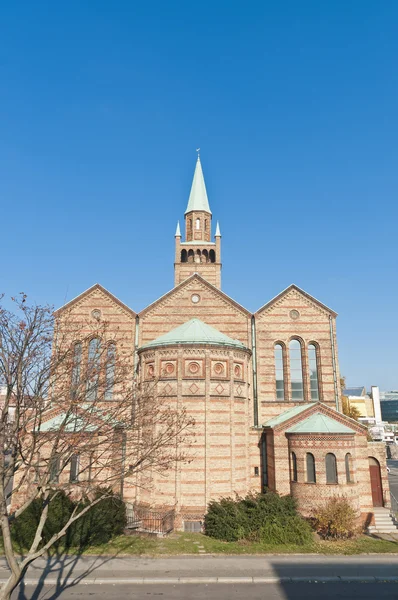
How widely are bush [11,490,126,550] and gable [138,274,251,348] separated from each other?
11.9 metres

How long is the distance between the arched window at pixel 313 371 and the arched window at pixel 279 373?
197 centimetres

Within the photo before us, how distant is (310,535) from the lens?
67.3 feet

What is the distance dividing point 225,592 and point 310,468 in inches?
385

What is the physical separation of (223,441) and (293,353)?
968 centimetres

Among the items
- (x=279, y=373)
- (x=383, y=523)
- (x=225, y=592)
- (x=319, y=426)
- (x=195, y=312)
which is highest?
(x=195, y=312)

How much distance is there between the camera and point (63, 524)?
64.2ft

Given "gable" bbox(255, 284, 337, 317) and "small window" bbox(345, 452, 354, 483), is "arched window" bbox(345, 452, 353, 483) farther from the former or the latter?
"gable" bbox(255, 284, 337, 317)

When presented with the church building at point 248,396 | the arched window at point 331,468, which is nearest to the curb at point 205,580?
the church building at point 248,396

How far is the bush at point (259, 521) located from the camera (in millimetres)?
20281

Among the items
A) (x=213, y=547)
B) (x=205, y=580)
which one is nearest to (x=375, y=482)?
(x=213, y=547)

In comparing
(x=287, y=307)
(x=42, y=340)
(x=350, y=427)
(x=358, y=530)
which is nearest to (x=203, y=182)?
(x=287, y=307)

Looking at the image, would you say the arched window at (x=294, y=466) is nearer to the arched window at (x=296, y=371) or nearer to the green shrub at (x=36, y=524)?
the arched window at (x=296, y=371)

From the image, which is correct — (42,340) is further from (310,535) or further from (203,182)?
(203,182)

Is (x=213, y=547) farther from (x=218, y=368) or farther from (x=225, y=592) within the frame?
(x=218, y=368)
